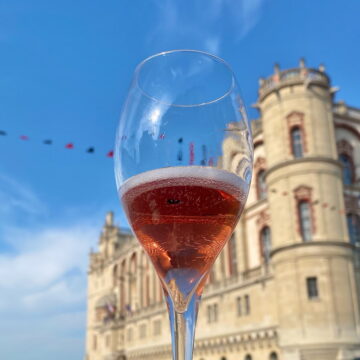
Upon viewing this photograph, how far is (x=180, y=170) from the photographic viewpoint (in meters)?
1.90

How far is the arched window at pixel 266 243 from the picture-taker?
31.0m

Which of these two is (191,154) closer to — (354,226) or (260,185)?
(354,226)

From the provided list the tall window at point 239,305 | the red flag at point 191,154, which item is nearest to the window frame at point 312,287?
the tall window at point 239,305

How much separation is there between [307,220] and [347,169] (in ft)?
20.1

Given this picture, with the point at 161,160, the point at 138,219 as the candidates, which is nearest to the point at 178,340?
the point at 138,219

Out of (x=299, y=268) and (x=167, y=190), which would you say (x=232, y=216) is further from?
(x=299, y=268)

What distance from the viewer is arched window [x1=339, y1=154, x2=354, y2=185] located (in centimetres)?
3192

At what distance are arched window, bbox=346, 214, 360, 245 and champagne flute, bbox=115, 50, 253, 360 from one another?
2894 cm

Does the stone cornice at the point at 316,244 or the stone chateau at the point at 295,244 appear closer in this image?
the stone chateau at the point at 295,244

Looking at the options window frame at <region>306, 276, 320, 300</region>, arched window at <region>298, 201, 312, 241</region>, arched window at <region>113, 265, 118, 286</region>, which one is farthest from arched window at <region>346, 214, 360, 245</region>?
arched window at <region>113, 265, 118, 286</region>

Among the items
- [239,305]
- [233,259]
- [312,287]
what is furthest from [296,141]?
[239,305]

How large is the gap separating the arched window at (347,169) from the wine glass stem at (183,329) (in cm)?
3169

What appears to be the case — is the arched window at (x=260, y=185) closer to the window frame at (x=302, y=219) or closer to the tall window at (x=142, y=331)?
the window frame at (x=302, y=219)

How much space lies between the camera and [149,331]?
44.1 metres
